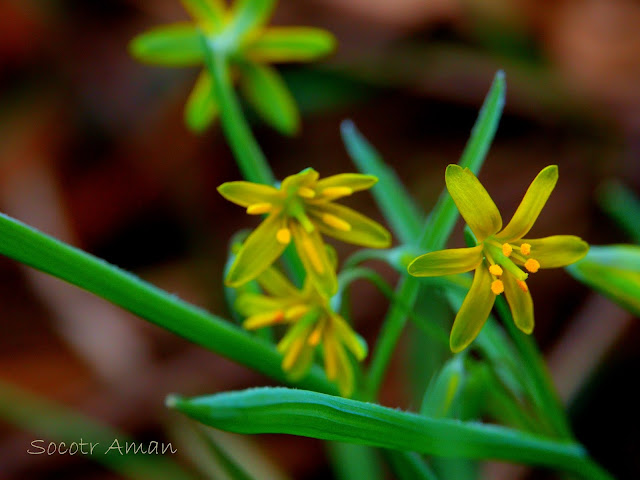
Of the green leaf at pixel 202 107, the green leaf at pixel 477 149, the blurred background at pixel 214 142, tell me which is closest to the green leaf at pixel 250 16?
the green leaf at pixel 202 107

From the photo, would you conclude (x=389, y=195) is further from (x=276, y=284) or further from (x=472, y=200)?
(x=472, y=200)

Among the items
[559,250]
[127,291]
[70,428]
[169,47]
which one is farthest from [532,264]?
[70,428]

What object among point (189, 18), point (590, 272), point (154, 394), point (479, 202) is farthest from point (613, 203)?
point (189, 18)

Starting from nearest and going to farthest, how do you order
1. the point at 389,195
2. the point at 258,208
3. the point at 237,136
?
the point at 258,208 → the point at 237,136 → the point at 389,195

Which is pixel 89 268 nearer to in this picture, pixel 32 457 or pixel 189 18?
pixel 32 457

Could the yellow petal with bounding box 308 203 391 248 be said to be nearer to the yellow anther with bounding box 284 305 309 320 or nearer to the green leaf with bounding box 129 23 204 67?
the yellow anther with bounding box 284 305 309 320

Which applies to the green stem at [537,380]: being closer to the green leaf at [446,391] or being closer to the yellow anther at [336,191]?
the green leaf at [446,391]

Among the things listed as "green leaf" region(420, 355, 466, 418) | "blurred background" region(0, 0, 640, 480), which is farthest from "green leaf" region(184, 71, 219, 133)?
"blurred background" region(0, 0, 640, 480)
